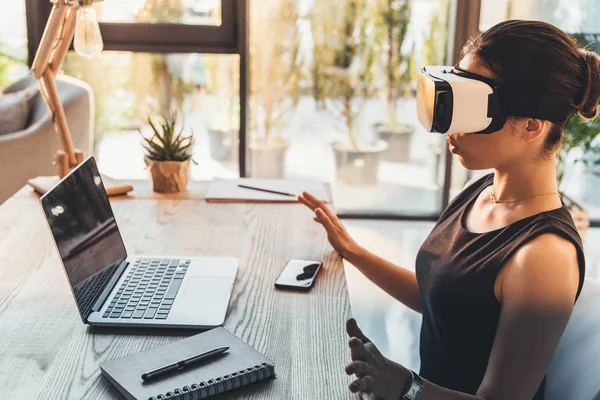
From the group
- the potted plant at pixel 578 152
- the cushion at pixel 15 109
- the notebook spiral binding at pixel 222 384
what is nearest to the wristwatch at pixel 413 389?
the notebook spiral binding at pixel 222 384

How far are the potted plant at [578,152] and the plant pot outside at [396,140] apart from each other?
2.61 feet

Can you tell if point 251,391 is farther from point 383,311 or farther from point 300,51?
point 300,51

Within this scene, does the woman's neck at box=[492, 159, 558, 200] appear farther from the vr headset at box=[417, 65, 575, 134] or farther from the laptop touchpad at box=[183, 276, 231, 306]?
the laptop touchpad at box=[183, 276, 231, 306]

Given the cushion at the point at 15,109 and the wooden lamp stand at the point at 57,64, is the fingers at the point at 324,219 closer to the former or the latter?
the wooden lamp stand at the point at 57,64

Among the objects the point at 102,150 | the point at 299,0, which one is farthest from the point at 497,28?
the point at 102,150

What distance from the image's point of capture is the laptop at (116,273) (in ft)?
4.22

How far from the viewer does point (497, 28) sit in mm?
1322

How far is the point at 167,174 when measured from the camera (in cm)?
221

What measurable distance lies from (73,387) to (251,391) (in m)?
0.26

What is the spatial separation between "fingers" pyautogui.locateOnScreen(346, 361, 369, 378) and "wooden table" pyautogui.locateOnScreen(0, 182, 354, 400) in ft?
0.24

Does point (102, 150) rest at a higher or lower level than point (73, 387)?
lower

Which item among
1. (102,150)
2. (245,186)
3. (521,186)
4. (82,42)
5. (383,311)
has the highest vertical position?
(82,42)

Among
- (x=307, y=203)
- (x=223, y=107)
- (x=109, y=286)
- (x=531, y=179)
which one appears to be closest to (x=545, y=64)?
(x=531, y=179)

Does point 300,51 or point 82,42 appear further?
point 300,51
